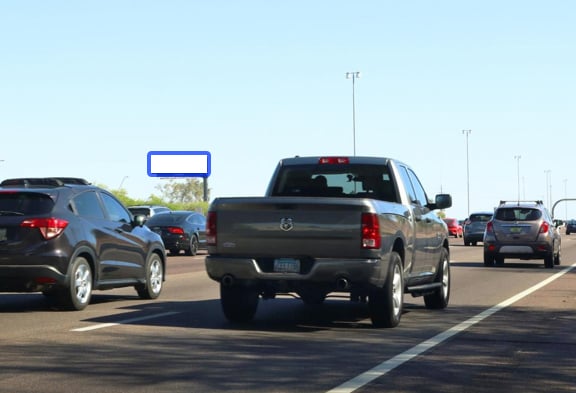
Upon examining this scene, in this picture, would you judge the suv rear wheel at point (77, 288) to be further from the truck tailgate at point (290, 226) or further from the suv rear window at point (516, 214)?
the suv rear window at point (516, 214)

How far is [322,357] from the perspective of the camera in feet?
33.0

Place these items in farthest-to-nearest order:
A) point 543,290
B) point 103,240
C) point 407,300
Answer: point 543,290 < point 407,300 < point 103,240

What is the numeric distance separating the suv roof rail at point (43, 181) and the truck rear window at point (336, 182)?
10.5 ft

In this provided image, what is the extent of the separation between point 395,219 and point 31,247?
468 centimetres

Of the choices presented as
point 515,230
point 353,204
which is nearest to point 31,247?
point 353,204

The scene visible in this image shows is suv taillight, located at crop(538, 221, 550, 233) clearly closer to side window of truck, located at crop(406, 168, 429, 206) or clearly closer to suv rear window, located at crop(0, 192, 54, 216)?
side window of truck, located at crop(406, 168, 429, 206)

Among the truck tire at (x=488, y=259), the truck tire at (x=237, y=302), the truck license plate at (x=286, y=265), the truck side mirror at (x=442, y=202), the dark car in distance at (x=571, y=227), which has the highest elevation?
the truck side mirror at (x=442, y=202)

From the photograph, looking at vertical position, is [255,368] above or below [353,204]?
below

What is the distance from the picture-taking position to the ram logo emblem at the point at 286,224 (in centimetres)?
1220

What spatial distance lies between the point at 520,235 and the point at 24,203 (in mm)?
17661

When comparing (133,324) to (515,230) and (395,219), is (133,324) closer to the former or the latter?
(395,219)

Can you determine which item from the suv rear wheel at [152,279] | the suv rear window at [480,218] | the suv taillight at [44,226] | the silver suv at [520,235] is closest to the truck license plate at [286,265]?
the suv taillight at [44,226]

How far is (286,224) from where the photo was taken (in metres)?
12.2

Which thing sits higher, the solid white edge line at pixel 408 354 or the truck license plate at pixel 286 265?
the truck license plate at pixel 286 265
